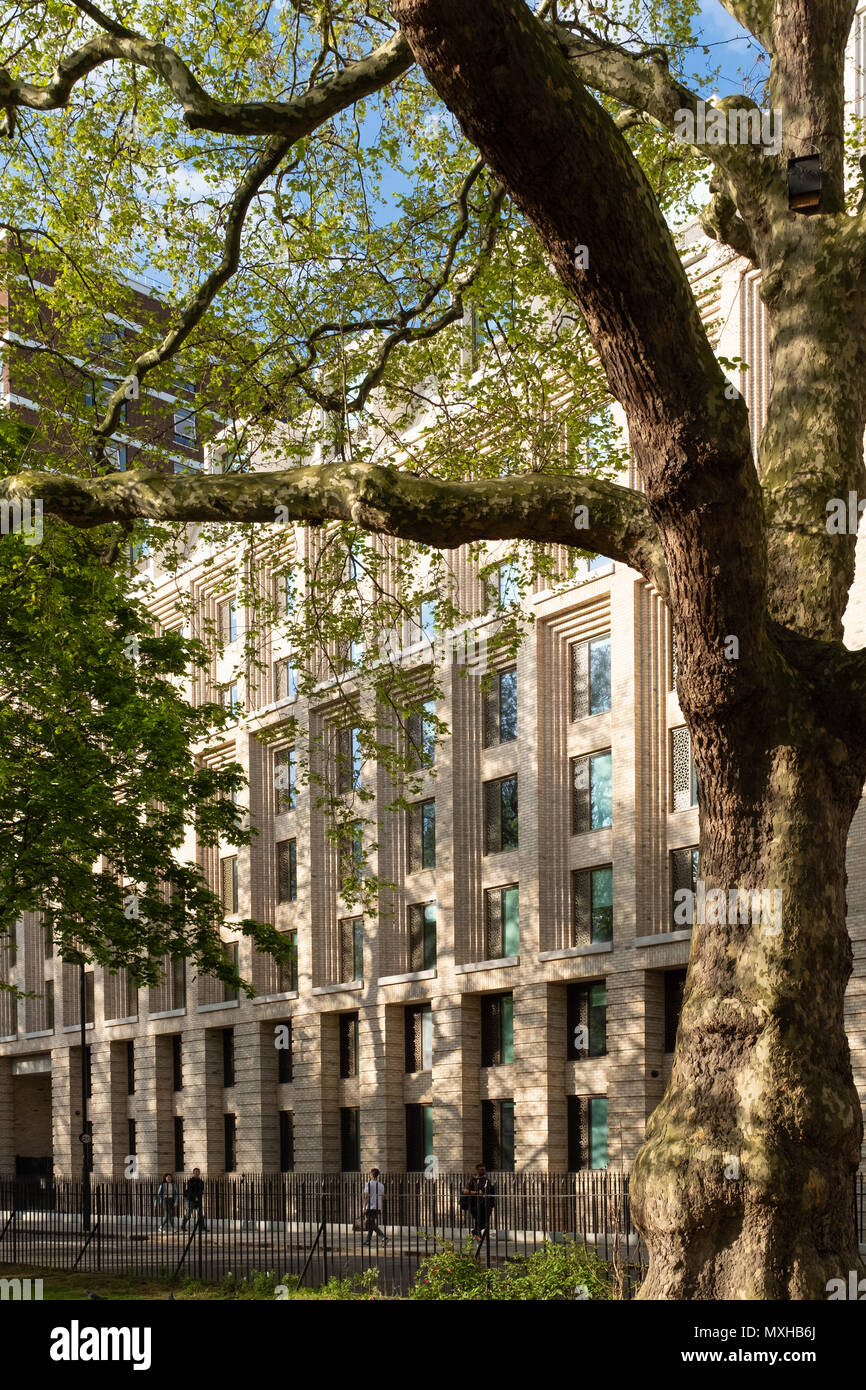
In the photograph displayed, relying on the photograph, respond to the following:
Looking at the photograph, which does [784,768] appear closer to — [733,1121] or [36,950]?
[733,1121]

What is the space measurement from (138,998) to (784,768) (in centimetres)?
4564

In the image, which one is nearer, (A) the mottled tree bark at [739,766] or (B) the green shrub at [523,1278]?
(A) the mottled tree bark at [739,766]

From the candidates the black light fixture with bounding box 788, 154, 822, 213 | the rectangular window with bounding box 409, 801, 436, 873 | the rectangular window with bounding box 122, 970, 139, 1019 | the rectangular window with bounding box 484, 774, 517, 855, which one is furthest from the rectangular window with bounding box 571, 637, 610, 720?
the rectangular window with bounding box 122, 970, 139, 1019

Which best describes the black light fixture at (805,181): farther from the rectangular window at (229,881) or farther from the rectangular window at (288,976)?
the rectangular window at (229,881)

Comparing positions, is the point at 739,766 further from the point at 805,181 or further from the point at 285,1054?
the point at 285,1054

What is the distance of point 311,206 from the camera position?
15.6m

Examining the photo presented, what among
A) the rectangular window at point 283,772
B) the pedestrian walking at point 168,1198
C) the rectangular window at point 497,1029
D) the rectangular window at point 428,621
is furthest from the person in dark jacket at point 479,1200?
the rectangular window at point 283,772

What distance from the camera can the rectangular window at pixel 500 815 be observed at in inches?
1337

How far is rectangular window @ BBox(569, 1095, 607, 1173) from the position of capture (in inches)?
1185

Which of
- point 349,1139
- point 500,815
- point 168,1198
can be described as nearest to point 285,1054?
point 349,1139

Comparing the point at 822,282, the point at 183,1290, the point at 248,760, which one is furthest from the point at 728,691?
the point at 248,760

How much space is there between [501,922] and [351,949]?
7333 millimetres

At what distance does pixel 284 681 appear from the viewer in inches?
1686

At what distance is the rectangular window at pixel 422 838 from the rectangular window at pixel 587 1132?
7712 millimetres
